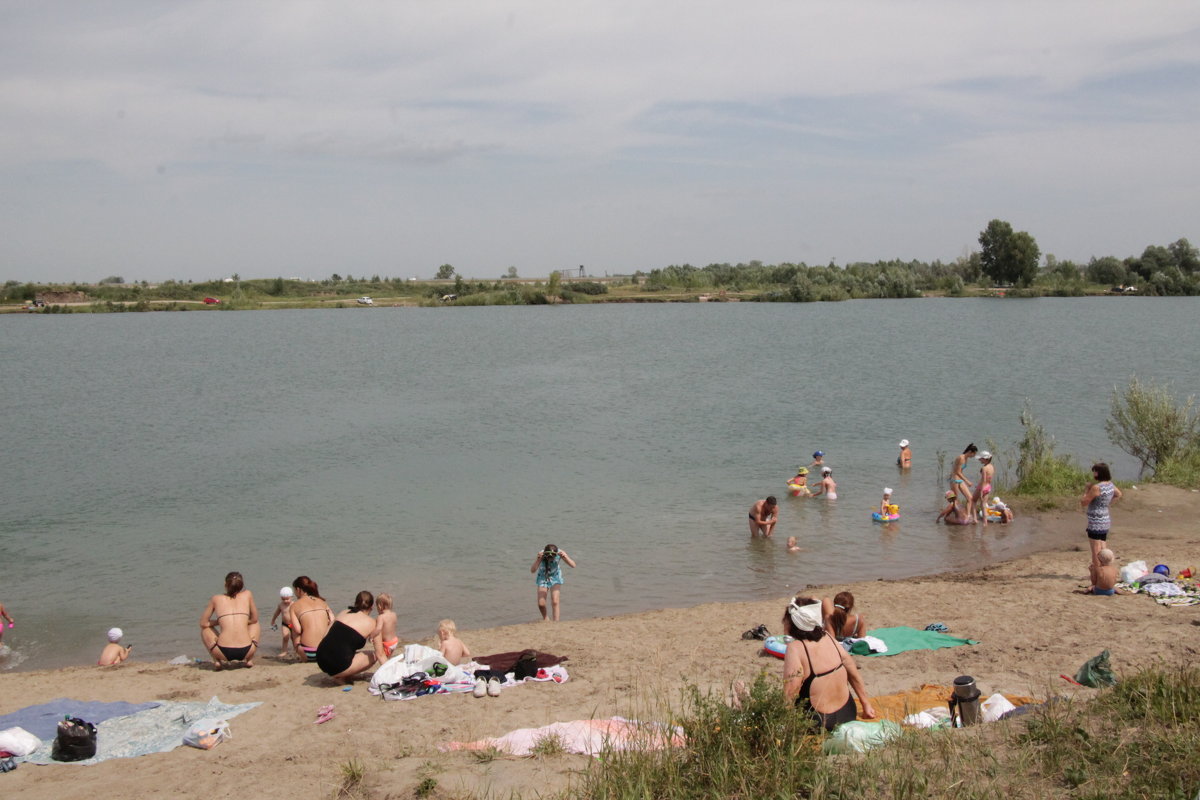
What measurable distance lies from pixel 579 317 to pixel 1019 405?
61.2 metres

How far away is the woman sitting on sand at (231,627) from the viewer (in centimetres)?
1085

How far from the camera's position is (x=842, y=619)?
10.2m

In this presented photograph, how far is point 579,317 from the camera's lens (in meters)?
89.6

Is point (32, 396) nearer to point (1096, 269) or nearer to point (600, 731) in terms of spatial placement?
point (600, 731)

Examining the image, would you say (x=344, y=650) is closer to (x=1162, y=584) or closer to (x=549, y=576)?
(x=549, y=576)

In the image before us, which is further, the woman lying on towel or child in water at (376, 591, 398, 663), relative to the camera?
child in water at (376, 591, 398, 663)

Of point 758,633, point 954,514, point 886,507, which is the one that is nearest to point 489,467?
point 886,507

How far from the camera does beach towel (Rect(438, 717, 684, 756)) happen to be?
21.6ft

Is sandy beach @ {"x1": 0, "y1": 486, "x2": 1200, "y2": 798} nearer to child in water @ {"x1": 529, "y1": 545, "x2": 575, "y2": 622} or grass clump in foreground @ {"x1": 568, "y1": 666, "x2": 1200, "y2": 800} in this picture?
child in water @ {"x1": 529, "y1": 545, "x2": 575, "y2": 622}

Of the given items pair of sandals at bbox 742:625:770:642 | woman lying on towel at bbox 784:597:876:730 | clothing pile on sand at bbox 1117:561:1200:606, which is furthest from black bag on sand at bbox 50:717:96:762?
clothing pile on sand at bbox 1117:561:1200:606

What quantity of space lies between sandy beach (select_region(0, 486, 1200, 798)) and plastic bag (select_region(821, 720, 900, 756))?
1192 millimetres

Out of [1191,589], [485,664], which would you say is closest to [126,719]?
[485,664]

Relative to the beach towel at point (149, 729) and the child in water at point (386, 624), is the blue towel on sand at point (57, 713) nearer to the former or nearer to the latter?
the beach towel at point (149, 729)

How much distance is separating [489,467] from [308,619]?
12974 millimetres
